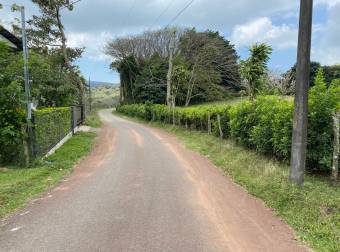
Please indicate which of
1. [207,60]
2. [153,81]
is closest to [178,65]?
[207,60]

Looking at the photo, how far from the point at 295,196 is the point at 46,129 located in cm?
973

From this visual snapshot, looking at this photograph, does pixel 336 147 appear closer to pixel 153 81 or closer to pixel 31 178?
pixel 31 178

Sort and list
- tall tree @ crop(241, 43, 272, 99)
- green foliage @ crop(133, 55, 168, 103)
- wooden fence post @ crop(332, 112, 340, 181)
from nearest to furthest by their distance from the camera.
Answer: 1. wooden fence post @ crop(332, 112, 340, 181)
2. tall tree @ crop(241, 43, 272, 99)
3. green foliage @ crop(133, 55, 168, 103)

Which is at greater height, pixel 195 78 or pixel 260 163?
pixel 195 78

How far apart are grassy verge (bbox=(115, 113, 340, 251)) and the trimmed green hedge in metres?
6.05

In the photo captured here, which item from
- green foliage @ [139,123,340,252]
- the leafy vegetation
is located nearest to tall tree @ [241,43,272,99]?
the leafy vegetation

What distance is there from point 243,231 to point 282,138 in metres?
4.83

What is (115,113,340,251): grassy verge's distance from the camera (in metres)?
5.43

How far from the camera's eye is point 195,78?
144 feet

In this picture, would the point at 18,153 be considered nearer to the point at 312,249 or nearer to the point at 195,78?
the point at 312,249

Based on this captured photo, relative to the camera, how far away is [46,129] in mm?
13477

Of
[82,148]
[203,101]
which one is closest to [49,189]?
[82,148]

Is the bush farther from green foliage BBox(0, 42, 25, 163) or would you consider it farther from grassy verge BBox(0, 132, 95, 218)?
green foliage BBox(0, 42, 25, 163)

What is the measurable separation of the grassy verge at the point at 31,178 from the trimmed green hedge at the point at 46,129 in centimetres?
46
